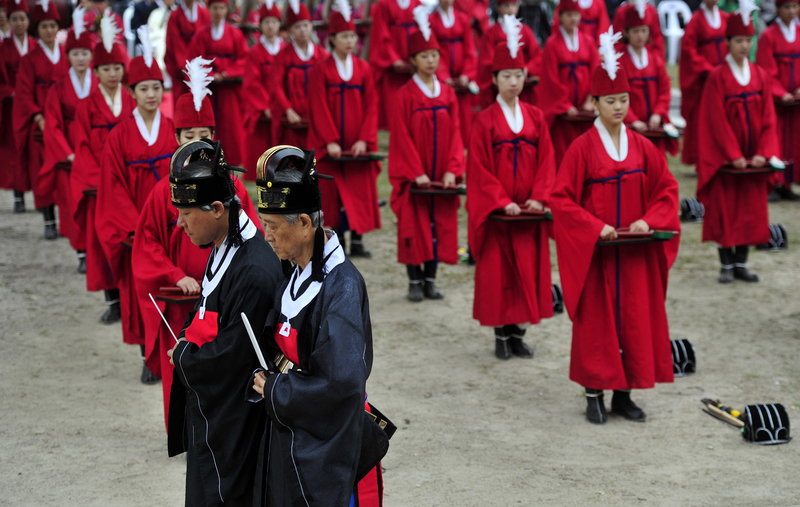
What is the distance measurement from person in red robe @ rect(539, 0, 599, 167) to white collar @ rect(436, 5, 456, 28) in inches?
65.8

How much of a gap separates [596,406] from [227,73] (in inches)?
276

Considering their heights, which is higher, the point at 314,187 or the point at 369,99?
the point at 369,99

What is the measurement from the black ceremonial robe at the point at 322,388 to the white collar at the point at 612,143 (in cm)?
257

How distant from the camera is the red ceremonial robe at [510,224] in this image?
5.96 meters

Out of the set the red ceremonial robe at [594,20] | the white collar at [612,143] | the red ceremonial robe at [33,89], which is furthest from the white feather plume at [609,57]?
the red ceremonial robe at [33,89]

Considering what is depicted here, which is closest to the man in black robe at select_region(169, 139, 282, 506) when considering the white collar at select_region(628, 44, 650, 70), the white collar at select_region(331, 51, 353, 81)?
the white collar at select_region(331, 51, 353, 81)

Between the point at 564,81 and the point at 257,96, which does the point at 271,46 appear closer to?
the point at 257,96

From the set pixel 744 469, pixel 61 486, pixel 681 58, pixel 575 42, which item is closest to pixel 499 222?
pixel 744 469

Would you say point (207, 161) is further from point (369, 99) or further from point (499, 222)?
point (369, 99)

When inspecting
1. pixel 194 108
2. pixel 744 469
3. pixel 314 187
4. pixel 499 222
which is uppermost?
pixel 194 108

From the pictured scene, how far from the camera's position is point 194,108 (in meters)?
4.52

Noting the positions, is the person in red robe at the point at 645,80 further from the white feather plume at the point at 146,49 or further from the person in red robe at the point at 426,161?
the white feather plume at the point at 146,49

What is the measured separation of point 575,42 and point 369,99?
2523 millimetres

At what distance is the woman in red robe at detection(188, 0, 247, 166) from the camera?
34.1 feet
